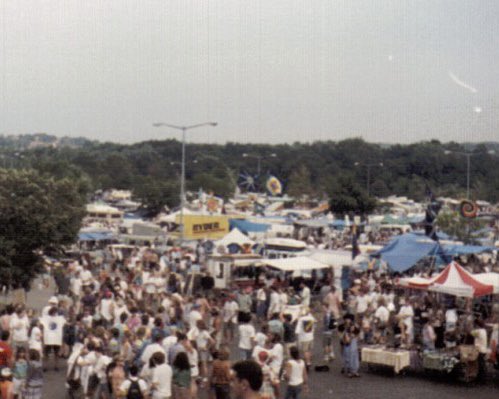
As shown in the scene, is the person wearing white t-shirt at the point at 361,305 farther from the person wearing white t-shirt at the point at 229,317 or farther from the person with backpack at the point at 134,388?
the person with backpack at the point at 134,388

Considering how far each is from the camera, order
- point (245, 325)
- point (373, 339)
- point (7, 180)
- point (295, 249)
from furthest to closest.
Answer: point (295, 249) < point (7, 180) < point (373, 339) < point (245, 325)

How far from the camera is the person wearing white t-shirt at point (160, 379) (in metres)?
11.3

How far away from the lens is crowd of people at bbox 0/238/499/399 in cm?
1191

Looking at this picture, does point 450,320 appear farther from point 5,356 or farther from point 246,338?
point 5,356

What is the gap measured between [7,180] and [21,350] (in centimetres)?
1523

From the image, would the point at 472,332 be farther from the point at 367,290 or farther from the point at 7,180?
the point at 7,180

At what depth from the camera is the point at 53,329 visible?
1602 cm

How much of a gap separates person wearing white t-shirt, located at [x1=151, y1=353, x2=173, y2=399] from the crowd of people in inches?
0.6

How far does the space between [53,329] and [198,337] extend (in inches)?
126

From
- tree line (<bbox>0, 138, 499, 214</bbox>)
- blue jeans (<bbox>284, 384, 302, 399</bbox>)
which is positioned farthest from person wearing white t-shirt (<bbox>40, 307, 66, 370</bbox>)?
tree line (<bbox>0, 138, 499, 214</bbox>)

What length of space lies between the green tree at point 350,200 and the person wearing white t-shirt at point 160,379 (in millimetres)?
53294

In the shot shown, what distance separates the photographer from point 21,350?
12695 mm

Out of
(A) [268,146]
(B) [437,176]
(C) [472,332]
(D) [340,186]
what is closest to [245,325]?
(C) [472,332]

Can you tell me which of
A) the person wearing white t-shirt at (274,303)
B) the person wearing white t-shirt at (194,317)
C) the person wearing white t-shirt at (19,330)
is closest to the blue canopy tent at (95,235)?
the person wearing white t-shirt at (274,303)
